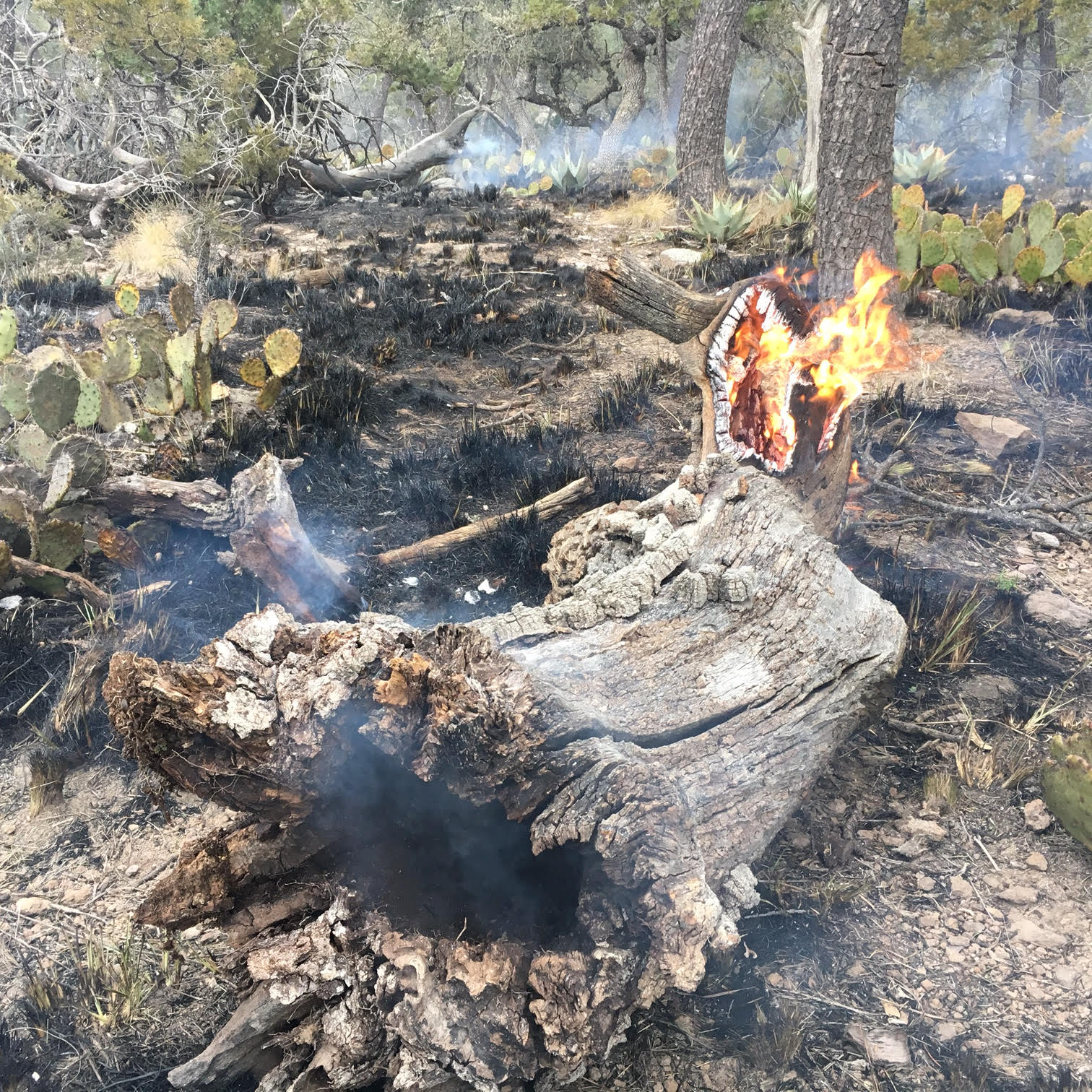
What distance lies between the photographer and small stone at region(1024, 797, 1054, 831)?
2.54 m

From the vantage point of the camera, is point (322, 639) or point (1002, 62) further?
point (1002, 62)

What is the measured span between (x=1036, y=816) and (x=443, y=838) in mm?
1894

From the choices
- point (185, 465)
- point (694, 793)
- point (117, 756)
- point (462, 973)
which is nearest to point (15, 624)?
point (117, 756)

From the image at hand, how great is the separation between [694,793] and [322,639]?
1061mm

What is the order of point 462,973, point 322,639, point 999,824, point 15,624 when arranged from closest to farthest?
point 462,973 → point 322,639 → point 999,824 → point 15,624

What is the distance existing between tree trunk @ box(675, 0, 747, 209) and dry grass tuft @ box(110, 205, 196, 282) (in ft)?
20.8

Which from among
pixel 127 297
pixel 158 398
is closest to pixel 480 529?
pixel 158 398

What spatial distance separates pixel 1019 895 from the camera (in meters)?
2.33

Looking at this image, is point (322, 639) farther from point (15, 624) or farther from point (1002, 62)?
point (1002, 62)

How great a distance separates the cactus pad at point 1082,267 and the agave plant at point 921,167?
7.04 meters

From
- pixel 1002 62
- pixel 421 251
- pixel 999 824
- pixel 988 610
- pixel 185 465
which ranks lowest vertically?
pixel 999 824

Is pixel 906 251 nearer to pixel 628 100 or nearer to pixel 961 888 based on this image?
pixel 961 888

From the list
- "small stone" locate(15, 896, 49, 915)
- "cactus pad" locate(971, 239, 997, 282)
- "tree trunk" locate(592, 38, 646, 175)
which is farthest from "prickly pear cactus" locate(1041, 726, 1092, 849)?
"tree trunk" locate(592, 38, 646, 175)

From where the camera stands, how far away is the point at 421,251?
9875mm
